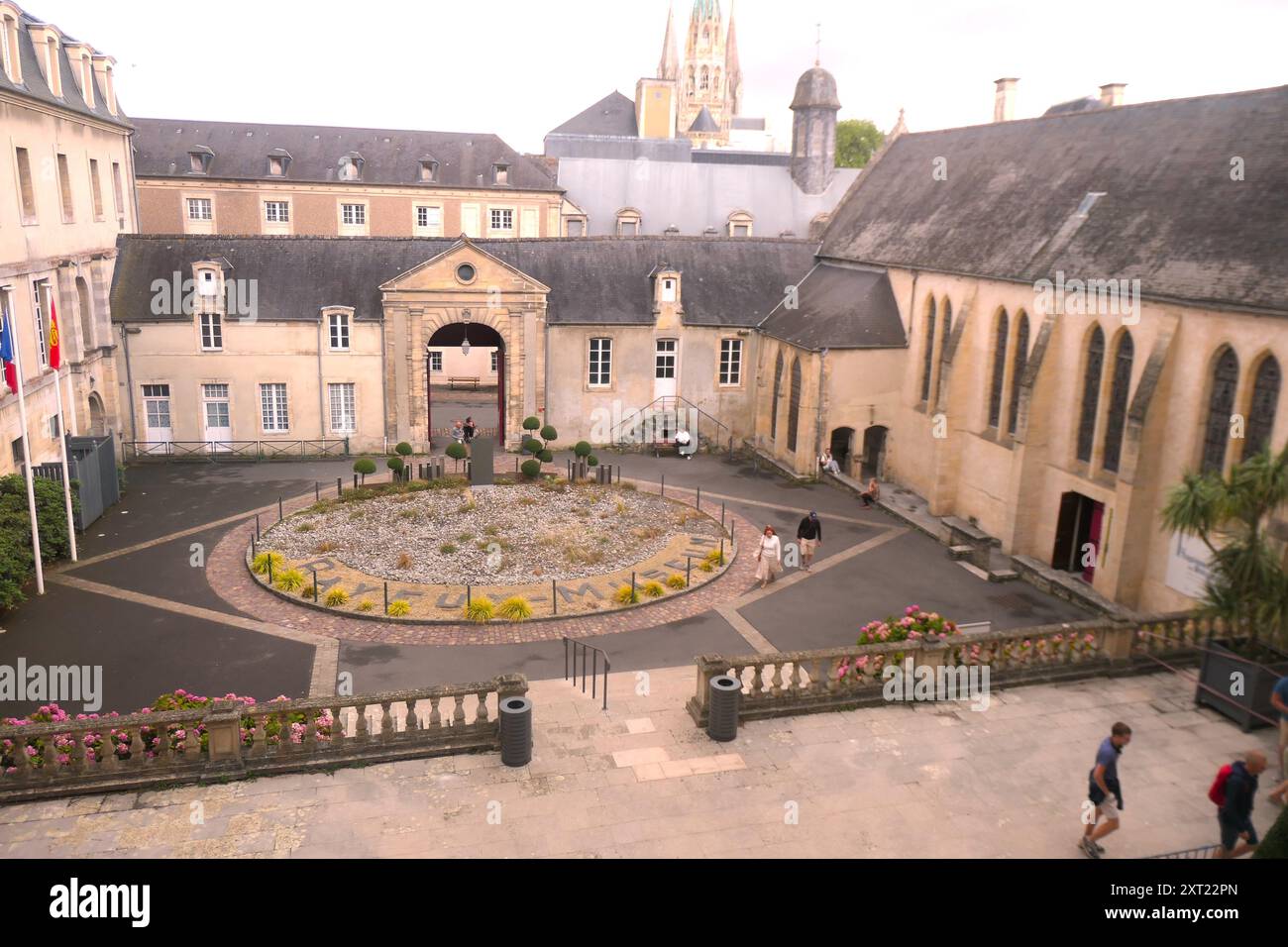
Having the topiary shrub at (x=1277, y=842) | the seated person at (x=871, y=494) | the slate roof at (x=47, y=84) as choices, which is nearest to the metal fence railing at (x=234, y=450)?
the slate roof at (x=47, y=84)

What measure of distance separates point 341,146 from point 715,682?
165ft

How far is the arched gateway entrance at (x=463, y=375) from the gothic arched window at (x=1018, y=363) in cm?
1918

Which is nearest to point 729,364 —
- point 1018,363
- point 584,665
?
point 1018,363

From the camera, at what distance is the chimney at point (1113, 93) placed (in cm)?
3384

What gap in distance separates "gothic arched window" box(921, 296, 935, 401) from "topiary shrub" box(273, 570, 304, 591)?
20.7 meters

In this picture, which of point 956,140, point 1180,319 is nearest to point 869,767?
point 1180,319

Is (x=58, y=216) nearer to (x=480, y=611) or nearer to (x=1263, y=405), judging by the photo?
(x=480, y=611)

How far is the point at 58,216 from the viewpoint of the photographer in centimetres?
2947

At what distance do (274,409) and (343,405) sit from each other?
99.9 inches

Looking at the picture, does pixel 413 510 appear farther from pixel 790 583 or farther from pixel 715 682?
pixel 715 682

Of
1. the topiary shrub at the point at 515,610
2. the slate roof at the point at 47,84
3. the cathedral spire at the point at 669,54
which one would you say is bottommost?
the topiary shrub at the point at 515,610

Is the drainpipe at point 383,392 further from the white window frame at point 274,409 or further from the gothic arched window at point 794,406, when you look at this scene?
the gothic arched window at point 794,406

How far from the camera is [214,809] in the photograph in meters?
12.1

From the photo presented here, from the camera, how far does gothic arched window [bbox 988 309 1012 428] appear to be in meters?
27.8
